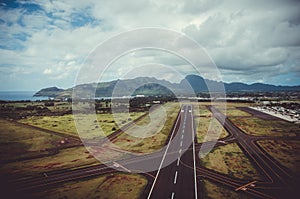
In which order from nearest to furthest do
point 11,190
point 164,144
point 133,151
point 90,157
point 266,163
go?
1. point 11,190
2. point 266,163
3. point 90,157
4. point 133,151
5. point 164,144

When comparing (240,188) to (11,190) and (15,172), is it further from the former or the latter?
(15,172)

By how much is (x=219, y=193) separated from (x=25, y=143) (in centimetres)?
4373

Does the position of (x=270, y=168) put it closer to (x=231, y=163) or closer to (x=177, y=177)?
(x=231, y=163)

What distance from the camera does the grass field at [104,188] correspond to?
25.8 metres

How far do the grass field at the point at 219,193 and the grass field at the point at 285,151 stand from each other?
42.8 feet

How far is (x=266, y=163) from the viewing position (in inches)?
1439

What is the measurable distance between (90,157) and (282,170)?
1229 inches

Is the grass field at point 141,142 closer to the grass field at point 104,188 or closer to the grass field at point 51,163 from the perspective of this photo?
the grass field at point 51,163

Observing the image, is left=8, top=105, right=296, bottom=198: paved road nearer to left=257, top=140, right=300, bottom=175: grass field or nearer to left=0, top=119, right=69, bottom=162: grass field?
left=257, top=140, right=300, bottom=175: grass field

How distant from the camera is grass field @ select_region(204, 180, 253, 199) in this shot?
25.4m

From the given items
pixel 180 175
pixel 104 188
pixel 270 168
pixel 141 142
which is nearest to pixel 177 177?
pixel 180 175

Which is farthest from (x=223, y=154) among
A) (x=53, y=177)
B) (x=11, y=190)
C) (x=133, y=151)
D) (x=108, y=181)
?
(x=11, y=190)

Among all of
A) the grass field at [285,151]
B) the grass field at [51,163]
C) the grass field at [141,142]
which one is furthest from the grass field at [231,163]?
the grass field at [51,163]

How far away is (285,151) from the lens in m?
43.1
